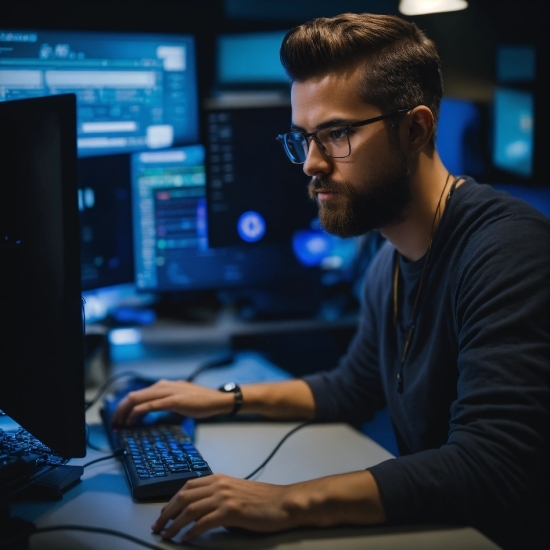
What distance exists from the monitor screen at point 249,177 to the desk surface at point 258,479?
608 mm

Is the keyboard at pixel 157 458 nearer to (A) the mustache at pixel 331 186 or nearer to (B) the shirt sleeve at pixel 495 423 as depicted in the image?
(B) the shirt sleeve at pixel 495 423

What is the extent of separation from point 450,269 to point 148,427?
A: 1.96 feet

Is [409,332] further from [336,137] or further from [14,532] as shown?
[14,532]

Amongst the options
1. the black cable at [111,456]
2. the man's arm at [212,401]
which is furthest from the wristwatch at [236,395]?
the black cable at [111,456]

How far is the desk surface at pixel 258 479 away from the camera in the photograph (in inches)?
34.4

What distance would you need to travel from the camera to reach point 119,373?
1.64 m

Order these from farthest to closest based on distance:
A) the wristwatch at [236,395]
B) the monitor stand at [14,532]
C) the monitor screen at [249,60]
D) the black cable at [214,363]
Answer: the monitor screen at [249,60] < the black cable at [214,363] < the wristwatch at [236,395] < the monitor stand at [14,532]

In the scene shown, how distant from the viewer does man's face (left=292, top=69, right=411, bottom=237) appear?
120 cm

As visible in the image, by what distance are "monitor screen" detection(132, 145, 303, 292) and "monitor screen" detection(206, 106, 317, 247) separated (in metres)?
0.04

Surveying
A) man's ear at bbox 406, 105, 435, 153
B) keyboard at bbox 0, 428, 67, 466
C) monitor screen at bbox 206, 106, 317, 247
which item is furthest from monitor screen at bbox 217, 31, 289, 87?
keyboard at bbox 0, 428, 67, 466

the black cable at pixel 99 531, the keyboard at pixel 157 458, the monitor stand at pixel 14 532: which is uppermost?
the monitor stand at pixel 14 532

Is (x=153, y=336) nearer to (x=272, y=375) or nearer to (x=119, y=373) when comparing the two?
(x=119, y=373)

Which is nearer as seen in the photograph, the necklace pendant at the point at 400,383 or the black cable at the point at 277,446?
the black cable at the point at 277,446

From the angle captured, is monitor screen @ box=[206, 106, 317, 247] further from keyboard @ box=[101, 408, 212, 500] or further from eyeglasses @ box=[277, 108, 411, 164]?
keyboard @ box=[101, 408, 212, 500]
